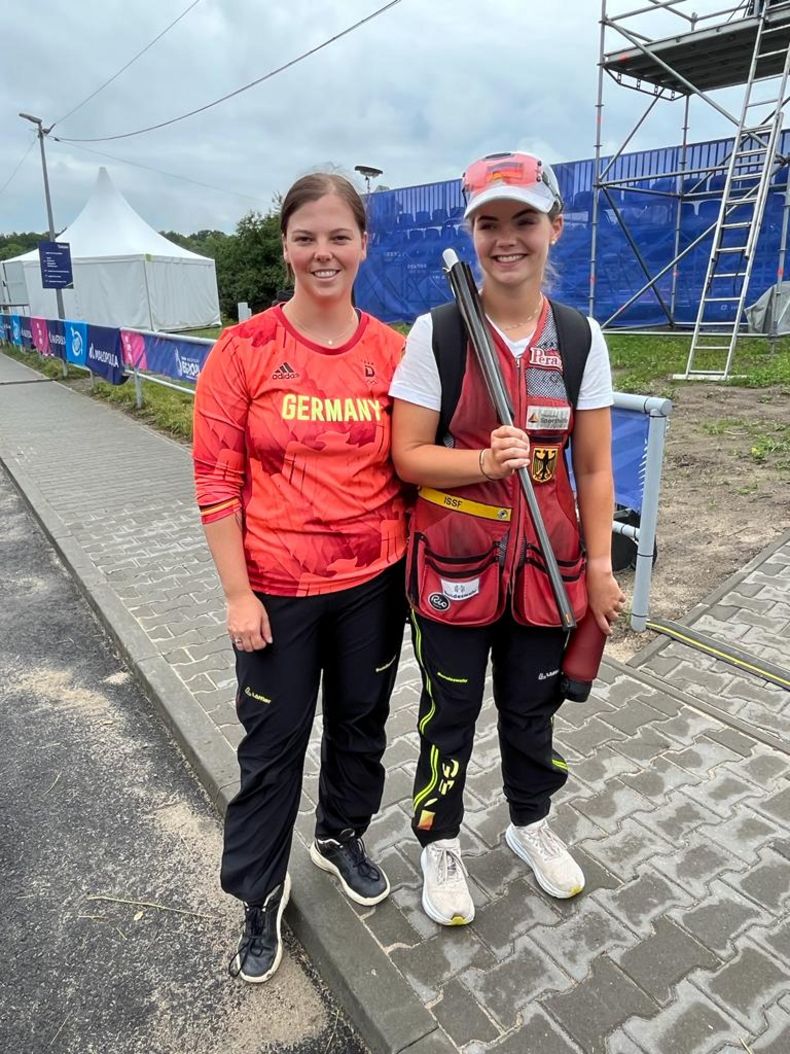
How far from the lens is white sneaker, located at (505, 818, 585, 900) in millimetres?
2326

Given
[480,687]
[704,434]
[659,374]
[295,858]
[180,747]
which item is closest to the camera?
[480,687]

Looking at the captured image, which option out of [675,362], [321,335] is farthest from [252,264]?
[321,335]

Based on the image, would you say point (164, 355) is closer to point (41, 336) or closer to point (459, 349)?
point (459, 349)

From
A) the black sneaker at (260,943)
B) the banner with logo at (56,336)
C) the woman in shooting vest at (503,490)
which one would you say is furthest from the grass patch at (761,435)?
the banner with logo at (56,336)

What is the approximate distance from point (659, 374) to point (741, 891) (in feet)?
31.3

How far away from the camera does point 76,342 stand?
14.9 metres

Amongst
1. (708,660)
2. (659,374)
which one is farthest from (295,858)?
(659,374)

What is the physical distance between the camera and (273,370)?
5.98ft

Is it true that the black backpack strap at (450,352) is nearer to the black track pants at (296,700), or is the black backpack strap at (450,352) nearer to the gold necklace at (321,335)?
the gold necklace at (321,335)

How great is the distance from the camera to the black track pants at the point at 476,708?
2078mm

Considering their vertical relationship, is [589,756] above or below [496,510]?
below

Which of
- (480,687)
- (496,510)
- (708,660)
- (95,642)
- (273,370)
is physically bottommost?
(95,642)

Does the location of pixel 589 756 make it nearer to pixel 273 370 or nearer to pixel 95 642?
pixel 273 370

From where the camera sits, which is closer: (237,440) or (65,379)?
(237,440)
